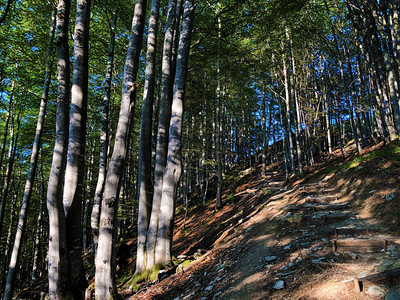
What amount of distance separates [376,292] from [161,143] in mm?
5249

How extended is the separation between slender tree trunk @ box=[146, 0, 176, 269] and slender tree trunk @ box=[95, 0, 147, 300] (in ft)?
4.69

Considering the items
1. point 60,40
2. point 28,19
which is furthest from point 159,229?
point 28,19

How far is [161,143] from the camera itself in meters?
6.36

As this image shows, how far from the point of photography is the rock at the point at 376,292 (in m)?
2.33

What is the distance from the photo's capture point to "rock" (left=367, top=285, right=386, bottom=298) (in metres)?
2.33

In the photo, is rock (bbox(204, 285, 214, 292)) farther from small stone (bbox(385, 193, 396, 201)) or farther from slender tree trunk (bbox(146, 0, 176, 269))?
small stone (bbox(385, 193, 396, 201))

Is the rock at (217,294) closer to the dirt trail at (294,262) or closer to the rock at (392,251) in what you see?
the dirt trail at (294,262)

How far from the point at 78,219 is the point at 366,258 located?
488 centimetres

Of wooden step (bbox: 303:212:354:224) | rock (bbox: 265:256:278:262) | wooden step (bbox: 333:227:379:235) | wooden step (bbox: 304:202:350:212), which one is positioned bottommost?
rock (bbox: 265:256:278:262)

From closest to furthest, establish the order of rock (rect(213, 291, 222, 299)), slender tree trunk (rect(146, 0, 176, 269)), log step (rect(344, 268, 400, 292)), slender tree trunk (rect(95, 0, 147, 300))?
1. log step (rect(344, 268, 400, 292))
2. rock (rect(213, 291, 222, 299))
3. slender tree trunk (rect(95, 0, 147, 300))
4. slender tree trunk (rect(146, 0, 176, 269))

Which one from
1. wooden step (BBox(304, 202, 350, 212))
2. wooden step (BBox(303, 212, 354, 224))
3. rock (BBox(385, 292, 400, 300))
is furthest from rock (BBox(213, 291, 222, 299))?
wooden step (BBox(304, 202, 350, 212))

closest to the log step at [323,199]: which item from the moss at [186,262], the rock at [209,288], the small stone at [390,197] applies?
the small stone at [390,197]

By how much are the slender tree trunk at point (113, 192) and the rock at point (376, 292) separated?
3.98 metres

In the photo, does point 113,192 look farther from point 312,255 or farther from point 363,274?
Answer: point 363,274
